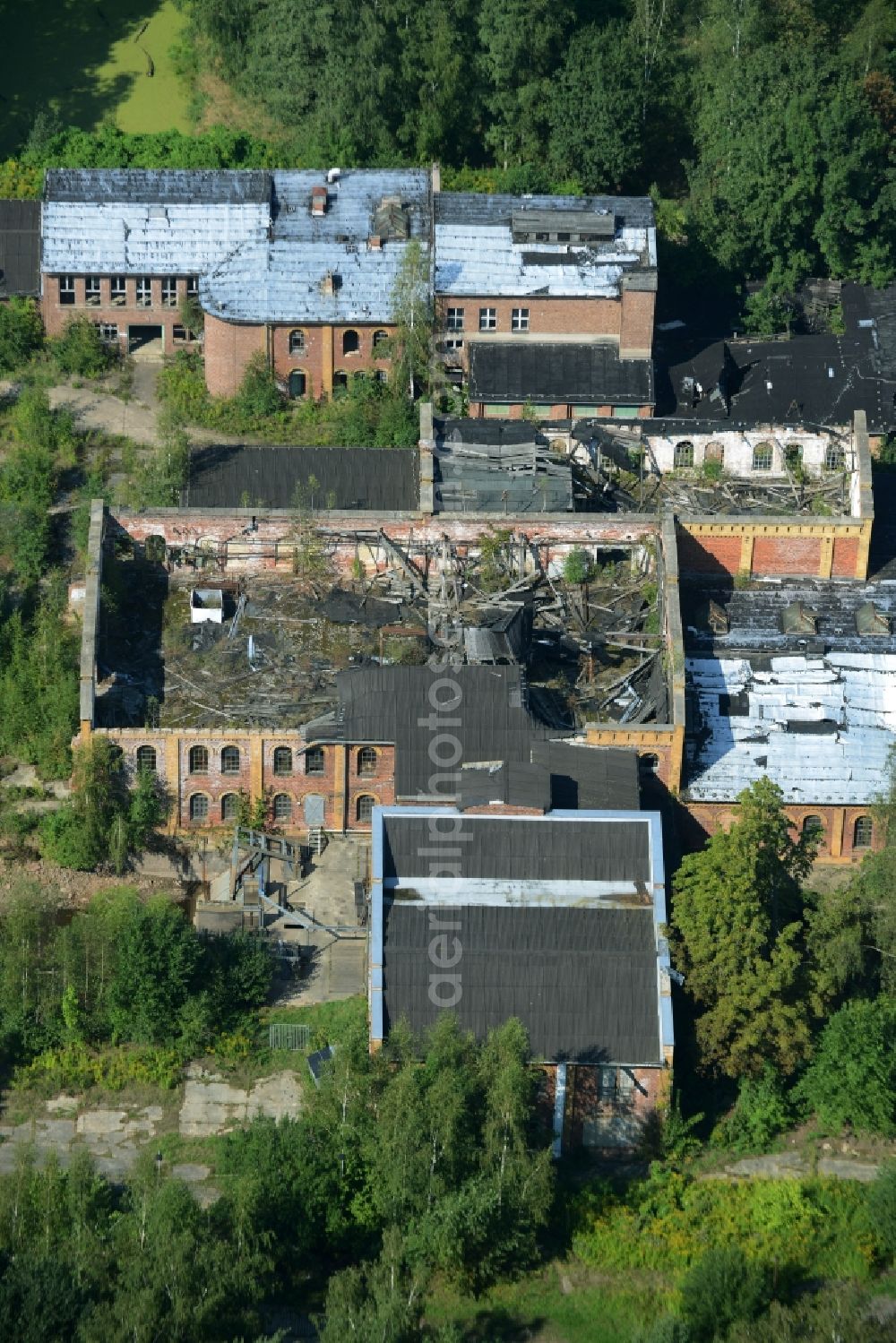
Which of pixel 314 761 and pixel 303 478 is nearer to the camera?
pixel 314 761

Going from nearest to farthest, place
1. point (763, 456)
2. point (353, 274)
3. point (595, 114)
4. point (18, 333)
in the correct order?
point (763, 456)
point (353, 274)
point (18, 333)
point (595, 114)

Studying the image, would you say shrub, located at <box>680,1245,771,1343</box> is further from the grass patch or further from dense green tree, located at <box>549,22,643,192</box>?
the grass patch

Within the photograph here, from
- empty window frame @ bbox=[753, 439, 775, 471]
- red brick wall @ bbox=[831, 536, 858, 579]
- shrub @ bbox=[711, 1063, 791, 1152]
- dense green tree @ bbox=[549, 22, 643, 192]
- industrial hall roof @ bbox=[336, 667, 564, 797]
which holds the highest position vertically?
dense green tree @ bbox=[549, 22, 643, 192]

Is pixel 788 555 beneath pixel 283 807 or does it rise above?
above

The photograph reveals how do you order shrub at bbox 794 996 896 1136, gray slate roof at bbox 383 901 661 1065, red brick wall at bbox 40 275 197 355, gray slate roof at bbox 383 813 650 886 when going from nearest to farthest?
gray slate roof at bbox 383 901 661 1065 < shrub at bbox 794 996 896 1136 < gray slate roof at bbox 383 813 650 886 < red brick wall at bbox 40 275 197 355

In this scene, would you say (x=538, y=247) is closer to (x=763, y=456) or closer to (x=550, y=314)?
(x=550, y=314)

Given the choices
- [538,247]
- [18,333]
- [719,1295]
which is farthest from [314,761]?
[538,247]

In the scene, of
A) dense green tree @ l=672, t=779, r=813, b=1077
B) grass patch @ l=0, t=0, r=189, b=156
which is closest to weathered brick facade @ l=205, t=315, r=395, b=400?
grass patch @ l=0, t=0, r=189, b=156

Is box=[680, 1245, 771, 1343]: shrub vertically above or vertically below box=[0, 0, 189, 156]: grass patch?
below
